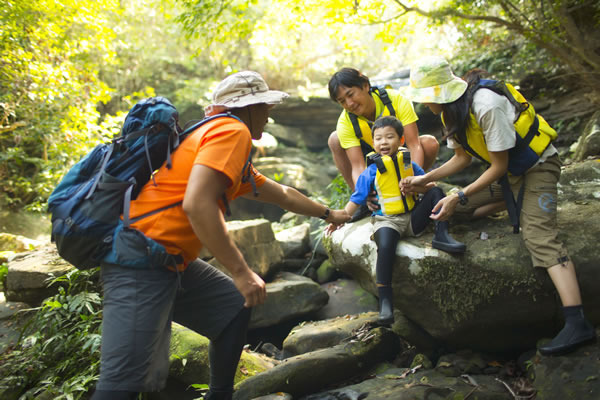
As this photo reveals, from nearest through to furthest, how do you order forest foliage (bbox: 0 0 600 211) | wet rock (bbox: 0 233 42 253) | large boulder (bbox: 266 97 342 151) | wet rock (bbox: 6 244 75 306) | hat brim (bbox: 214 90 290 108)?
hat brim (bbox: 214 90 290 108), wet rock (bbox: 6 244 75 306), forest foliage (bbox: 0 0 600 211), wet rock (bbox: 0 233 42 253), large boulder (bbox: 266 97 342 151)

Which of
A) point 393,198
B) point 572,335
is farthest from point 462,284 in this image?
point 393,198

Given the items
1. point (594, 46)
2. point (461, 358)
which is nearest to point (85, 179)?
point (461, 358)

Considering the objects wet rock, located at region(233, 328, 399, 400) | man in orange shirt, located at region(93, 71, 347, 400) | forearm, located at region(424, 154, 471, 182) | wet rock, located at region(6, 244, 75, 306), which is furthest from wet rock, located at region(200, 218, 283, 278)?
Result: man in orange shirt, located at region(93, 71, 347, 400)

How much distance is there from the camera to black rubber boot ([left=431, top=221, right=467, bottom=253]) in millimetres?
3395

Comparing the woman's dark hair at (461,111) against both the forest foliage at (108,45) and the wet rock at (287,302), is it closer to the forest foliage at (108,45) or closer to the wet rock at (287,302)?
the wet rock at (287,302)

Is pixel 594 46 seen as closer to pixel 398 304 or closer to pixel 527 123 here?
pixel 527 123

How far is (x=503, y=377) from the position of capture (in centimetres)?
330

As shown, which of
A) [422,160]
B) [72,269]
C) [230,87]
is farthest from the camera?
[72,269]

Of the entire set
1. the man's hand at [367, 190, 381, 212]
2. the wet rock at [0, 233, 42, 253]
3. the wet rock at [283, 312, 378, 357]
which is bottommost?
the wet rock at [283, 312, 378, 357]

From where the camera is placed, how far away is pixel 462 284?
3426 mm

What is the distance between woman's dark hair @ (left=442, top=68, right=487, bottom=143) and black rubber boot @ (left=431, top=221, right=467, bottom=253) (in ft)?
2.54

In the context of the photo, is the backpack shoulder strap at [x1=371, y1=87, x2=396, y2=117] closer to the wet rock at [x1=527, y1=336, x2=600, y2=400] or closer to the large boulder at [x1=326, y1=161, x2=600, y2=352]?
the large boulder at [x1=326, y1=161, x2=600, y2=352]

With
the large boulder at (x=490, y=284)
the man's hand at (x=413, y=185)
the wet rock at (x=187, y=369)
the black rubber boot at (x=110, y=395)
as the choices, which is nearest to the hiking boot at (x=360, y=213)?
the large boulder at (x=490, y=284)

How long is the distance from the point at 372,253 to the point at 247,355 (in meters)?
1.71
